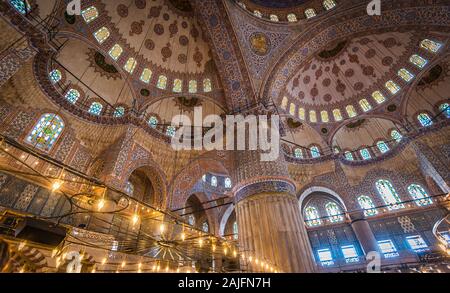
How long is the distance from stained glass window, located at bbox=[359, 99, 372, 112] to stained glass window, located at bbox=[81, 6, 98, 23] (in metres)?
16.5

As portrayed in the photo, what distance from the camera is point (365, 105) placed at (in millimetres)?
14469

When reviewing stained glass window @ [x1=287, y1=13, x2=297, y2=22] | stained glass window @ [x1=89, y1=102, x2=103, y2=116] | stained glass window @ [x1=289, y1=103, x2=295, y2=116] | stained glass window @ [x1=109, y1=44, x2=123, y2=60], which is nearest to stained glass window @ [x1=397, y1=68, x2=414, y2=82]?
stained glass window @ [x1=289, y1=103, x2=295, y2=116]

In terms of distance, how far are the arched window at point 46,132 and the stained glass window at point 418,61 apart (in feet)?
61.7

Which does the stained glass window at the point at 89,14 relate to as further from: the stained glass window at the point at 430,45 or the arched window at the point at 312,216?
the stained glass window at the point at 430,45

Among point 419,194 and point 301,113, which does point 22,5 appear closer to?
point 301,113

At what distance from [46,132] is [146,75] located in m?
5.33

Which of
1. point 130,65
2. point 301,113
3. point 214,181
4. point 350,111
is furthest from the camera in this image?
point 214,181

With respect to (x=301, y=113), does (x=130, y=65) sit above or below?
below

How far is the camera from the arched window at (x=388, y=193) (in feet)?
43.4

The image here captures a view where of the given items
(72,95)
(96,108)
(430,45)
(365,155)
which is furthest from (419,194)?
(72,95)

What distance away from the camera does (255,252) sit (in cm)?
653

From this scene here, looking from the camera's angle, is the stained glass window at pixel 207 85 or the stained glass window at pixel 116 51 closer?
the stained glass window at pixel 116 51

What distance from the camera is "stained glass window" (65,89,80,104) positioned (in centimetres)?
948

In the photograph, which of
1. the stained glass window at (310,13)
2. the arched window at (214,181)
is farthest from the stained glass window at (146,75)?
the stained glass window at (310,13)
